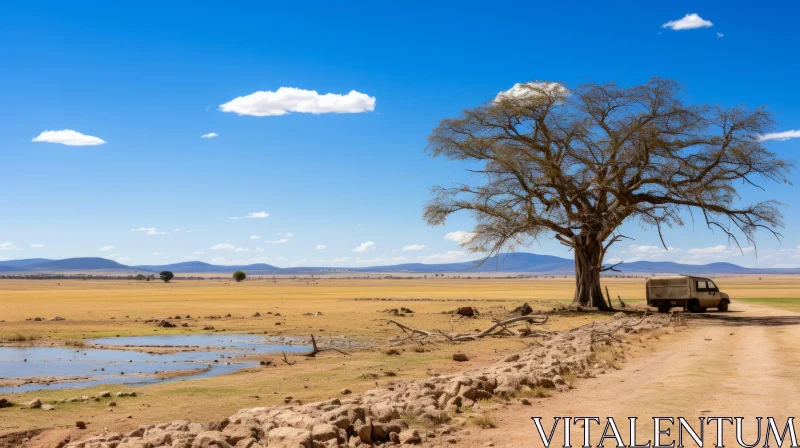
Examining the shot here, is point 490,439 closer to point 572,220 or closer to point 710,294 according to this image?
point 572,220

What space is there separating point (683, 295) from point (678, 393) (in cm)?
2842

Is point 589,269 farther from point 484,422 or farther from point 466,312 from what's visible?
point 484,422

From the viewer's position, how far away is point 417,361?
18.8 metres

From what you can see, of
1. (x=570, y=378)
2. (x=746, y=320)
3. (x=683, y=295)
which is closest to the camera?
(x=570, y=378)

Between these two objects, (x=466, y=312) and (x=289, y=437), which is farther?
(x=466, y=312)

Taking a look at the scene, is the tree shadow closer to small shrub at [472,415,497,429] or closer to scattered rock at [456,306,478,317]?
scattered rock at [456,306,478,317]

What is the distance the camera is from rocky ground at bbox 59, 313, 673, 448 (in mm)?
9062

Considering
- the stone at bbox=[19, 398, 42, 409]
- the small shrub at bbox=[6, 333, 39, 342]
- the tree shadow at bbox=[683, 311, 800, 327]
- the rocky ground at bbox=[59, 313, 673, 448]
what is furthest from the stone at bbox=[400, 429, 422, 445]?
the tree shadow at bbox=[683, 311, 800, 327]

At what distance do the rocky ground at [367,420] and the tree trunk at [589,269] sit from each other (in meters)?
25.8

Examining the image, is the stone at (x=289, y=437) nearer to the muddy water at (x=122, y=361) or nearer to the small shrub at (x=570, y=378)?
the small shrub at (x=570, y=378)

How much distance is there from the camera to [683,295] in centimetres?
3869

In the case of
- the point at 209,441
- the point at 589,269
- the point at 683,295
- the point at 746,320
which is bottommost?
the point at 746,320

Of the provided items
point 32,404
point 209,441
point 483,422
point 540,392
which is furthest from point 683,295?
point 209,441

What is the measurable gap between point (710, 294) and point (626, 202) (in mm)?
7906
